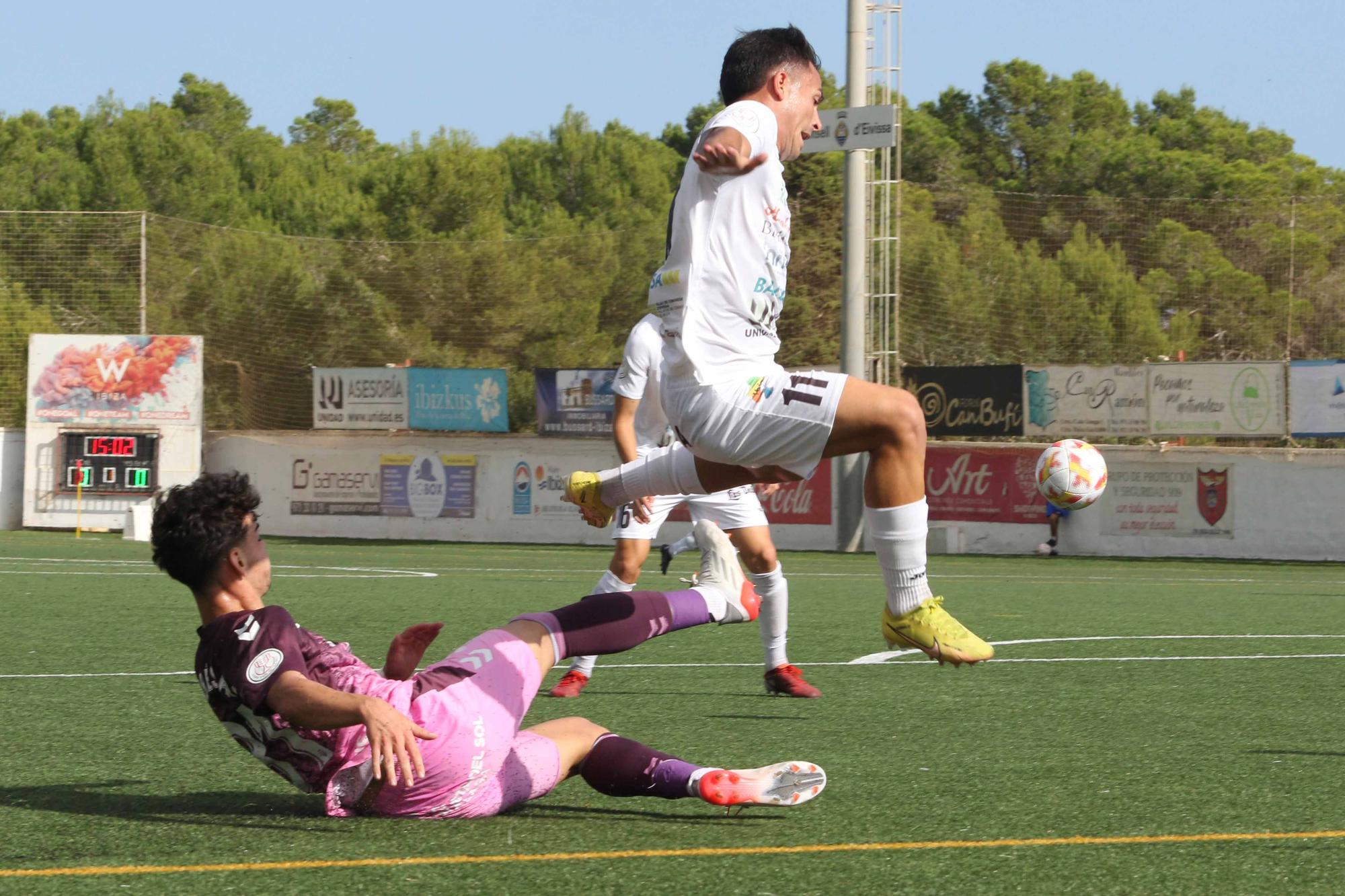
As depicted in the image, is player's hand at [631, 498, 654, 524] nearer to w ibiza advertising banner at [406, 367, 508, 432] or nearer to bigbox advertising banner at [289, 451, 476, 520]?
w ibiza advertising banner at [406, 367, 508, 432]

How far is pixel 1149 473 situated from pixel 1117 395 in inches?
49.4

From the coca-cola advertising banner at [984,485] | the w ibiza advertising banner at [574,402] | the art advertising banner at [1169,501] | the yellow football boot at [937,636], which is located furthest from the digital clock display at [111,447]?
the yellow football boot at [937,636]

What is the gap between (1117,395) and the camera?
24406 millimetres

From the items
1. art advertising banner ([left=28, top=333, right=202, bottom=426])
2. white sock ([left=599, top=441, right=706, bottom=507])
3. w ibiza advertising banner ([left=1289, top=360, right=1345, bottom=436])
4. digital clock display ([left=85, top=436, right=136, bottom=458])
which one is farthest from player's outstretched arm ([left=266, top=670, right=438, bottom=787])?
art advertising banner ([left=28, top=333, right=202, bottom=426])

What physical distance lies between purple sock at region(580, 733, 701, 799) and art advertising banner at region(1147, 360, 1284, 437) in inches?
810

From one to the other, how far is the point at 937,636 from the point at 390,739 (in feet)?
5.32

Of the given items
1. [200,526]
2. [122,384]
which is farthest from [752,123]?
[122,384]

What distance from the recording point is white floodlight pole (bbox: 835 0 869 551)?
24.9 m

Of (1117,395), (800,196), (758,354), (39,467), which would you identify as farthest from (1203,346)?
(758,354)

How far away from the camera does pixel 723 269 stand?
475 centimetres

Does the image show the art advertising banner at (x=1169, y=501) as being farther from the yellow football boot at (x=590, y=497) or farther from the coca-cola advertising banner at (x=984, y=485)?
the yellow football boot at (x=590, y=497)

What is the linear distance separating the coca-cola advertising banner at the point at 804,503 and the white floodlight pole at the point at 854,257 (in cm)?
86

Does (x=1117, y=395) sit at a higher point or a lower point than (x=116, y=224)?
lower

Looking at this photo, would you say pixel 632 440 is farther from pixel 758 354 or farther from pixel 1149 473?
pixel 1149 473
